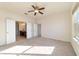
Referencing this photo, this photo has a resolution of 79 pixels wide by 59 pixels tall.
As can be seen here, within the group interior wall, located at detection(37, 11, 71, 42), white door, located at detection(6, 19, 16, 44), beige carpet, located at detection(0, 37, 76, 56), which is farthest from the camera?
interior wall, located at detection(37, 11, 71, 42)

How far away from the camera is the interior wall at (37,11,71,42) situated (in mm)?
8984

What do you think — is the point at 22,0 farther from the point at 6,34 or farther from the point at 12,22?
the point at 12,22

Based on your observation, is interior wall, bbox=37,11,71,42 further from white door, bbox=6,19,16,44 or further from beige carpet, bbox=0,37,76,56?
white door, bbox=6,19,16,44

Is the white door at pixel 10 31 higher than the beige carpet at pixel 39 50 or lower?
higher

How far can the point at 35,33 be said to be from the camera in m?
Answer: 14.2

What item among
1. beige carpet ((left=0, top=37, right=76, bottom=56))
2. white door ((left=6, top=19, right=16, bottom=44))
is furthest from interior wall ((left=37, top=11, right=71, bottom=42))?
white door ((left=6, top=19, right=16, bottom=44))

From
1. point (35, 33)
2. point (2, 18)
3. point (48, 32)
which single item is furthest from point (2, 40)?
point (35, 33)

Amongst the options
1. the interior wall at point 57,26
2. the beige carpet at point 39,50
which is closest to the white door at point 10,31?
the beige carpet at point 39,50

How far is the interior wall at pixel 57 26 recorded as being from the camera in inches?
354

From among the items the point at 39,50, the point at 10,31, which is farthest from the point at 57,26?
the point at 39,50

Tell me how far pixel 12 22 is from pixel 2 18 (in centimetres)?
136

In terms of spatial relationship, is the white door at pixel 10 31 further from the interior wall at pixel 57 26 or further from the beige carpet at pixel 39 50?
the interior wall at pixel 57 26

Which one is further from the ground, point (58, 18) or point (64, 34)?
point (58, 18)

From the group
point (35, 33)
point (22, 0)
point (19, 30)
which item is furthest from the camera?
point (19, 30)
